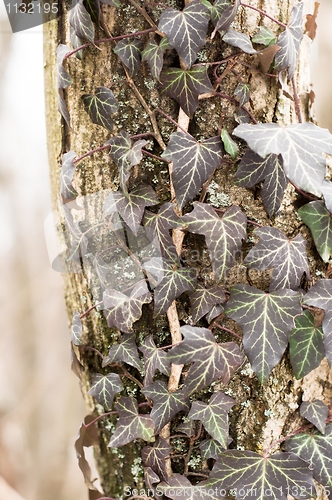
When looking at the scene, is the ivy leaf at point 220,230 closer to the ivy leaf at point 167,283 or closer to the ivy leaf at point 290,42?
the ivy leaf at point 167,283

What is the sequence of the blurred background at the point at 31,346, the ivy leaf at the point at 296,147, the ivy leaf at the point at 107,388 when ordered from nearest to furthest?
the ivy leaf at the point at 296,147, the ivy leaf at the point at 107,388, the blurred background at the point at 31,346

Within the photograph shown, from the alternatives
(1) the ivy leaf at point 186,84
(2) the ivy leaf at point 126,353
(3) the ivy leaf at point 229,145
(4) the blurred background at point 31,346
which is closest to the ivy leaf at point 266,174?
(3) the ivy leaf at point 229,145

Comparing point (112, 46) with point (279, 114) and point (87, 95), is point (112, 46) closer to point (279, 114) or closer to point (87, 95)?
point (87, 95)

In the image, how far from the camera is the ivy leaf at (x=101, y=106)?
71 centimetres

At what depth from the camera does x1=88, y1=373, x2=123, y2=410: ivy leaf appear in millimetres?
777

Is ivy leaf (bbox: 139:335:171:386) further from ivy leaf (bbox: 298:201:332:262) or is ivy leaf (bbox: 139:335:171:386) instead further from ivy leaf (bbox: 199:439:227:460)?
ivy leaf (bbox: 298:201:332:262)

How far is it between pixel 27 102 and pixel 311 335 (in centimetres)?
184

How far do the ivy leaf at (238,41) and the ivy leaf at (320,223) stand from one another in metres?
0.29

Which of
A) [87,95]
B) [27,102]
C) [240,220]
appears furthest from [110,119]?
[27,102]

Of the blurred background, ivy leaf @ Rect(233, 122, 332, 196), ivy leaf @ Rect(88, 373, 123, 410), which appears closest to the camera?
ivy leaf @ Rect(233, 122, 332, 196)

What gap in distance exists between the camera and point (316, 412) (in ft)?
2.38

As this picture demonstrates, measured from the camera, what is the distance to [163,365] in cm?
71

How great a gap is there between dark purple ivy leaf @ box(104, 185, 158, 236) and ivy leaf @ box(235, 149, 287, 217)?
166 mm

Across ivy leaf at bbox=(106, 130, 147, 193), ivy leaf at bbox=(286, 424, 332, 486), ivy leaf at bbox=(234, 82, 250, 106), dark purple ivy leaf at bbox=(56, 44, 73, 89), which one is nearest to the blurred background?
dark purple ivy leaf at bbox=(56, 44, 73, 89)
